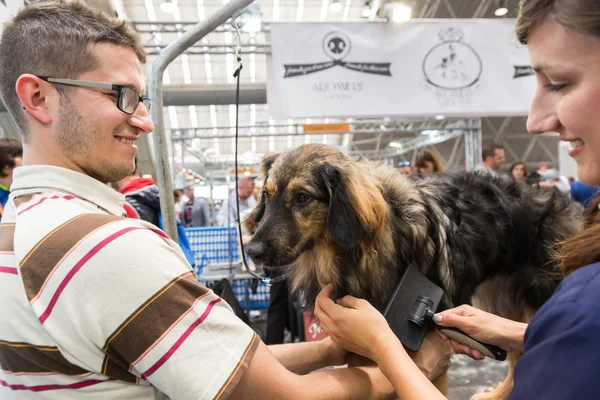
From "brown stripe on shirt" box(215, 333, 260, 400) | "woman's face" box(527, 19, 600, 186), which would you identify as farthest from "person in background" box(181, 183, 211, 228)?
"woman's face" box(527, 19, 600, 186)

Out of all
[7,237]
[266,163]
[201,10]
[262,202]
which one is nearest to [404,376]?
[7,237]

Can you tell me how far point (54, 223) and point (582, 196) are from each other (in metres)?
3.56

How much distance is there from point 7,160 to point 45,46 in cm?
208

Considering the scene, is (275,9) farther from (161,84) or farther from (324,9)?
(161,84)

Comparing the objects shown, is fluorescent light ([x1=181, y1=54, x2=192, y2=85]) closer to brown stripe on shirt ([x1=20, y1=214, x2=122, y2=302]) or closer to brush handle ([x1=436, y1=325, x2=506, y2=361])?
brush handle ([x1=436, y1=325, x2=506, y2=361])

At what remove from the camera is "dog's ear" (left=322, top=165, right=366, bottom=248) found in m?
1.68

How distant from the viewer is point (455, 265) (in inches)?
75.7

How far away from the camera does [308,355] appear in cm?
154

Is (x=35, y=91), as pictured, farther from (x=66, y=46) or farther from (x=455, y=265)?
(x=455, y=265)

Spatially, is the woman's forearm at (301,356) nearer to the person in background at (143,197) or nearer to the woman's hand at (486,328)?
the woman's hand at (486,328)

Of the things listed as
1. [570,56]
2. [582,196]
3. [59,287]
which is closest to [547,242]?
[582,196]

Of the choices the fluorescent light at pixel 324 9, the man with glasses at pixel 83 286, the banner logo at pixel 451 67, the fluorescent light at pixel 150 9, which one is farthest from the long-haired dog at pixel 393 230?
the fluorescent light at pixel 324 9

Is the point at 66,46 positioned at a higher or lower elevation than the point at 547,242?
higher

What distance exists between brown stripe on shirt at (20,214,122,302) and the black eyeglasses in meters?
0.40
